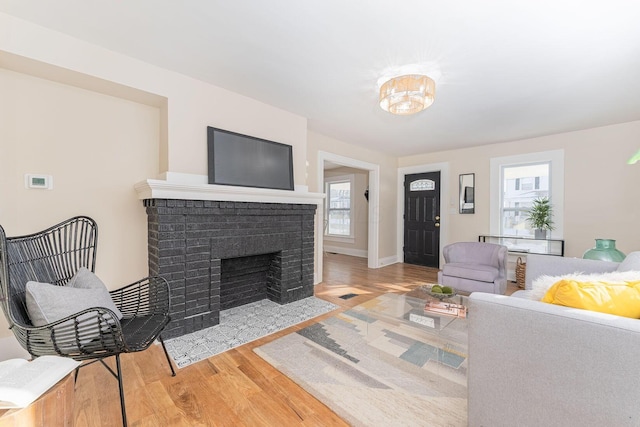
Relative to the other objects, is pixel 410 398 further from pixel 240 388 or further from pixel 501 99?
pixel 501 99

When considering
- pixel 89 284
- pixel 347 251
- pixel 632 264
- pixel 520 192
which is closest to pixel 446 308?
pixel 632 264

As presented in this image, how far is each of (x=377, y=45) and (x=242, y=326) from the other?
270 centimetres

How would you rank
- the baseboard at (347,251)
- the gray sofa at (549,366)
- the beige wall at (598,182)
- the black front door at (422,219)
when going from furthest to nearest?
the baseboard at (347,251) → the black front door at (422,219) → the beige wall at (598,182) → the gray sofa at (549,366)

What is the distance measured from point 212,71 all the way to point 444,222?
15.4ft

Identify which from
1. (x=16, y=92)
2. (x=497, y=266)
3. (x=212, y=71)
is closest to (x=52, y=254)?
(x=16, y=92)

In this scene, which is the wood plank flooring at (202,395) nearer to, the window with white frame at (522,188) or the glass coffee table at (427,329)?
the glass coffee table at (427,329)

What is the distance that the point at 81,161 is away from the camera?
87.5 inches

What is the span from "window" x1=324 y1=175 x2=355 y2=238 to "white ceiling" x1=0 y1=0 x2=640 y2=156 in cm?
386

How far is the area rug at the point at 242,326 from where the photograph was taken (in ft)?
7.02

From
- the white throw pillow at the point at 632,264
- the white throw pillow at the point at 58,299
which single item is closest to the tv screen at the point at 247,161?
the white throw pillow at the point at 58,299

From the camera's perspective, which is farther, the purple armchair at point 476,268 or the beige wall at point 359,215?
the beige wall at point 359,215

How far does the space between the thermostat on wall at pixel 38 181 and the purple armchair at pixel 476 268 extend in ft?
13.9

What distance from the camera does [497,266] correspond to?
352 cm

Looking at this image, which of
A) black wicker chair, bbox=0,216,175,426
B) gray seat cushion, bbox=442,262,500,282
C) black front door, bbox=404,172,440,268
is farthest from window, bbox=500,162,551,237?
black wicker chair, bbox=0,216,175,426
